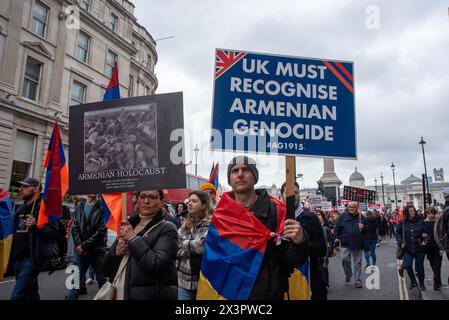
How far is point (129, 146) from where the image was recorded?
2949mm

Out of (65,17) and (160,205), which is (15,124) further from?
(160,205)

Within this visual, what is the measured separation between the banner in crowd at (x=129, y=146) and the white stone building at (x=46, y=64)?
18009mm

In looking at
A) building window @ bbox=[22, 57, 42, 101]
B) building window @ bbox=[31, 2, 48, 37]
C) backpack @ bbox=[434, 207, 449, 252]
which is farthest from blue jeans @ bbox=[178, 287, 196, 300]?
building window @ bbox=[31, 2, 48, 37]

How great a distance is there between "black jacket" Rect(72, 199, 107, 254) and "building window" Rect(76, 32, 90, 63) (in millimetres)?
21381

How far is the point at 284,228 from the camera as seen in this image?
219cm

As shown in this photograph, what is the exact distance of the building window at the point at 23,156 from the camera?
19234 mm

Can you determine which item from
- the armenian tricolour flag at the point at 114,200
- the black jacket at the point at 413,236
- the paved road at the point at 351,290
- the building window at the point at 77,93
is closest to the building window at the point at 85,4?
the building window at the point at 77,93

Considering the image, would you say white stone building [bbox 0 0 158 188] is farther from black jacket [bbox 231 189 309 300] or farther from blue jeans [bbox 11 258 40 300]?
Result: black jacket [bbox 231 189 309 300]

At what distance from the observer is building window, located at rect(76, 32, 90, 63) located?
80.0ft

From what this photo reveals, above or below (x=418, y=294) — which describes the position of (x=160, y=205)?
above

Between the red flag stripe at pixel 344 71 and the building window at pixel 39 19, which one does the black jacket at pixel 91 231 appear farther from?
the building window at pixel 39 19
